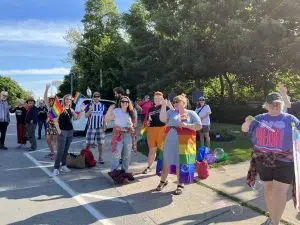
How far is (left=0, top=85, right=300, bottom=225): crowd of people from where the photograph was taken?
5125 millimetres

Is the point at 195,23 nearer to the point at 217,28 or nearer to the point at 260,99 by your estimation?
the point at 217,28

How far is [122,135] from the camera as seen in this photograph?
818 cm

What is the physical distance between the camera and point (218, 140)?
1411cm

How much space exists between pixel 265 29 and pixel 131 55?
12.0 m

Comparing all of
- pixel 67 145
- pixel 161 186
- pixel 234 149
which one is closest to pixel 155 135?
pixel 161 186

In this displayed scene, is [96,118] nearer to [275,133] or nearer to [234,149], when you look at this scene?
[234,149]

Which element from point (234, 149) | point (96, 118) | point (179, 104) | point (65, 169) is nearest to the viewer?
point (179, 104)

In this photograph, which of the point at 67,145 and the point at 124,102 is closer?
the point at 124,102

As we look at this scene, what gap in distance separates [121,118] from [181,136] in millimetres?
1570

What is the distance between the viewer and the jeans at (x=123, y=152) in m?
8.09

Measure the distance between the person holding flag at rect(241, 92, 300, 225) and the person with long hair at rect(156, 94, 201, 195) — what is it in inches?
73.1

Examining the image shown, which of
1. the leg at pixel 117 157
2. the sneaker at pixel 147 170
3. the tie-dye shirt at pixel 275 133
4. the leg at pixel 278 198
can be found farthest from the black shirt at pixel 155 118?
the leg at pixel 278 198

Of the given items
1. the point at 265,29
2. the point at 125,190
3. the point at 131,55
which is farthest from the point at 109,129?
the point at 131,55

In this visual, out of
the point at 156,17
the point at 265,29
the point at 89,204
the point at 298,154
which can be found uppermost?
the point at 156,17
